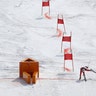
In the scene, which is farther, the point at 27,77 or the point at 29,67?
the point at 29,67

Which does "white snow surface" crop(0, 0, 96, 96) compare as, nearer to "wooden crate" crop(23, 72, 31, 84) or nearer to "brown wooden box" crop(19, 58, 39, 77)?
"wooden crate" crop(23, 72, 31, 84)

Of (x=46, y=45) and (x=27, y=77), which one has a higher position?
(x=46, y=45)

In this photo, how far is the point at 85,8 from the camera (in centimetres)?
1833

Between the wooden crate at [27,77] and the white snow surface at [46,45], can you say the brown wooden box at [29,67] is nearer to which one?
the wooden crate at [27,77]

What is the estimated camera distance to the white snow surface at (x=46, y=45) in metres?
10.3

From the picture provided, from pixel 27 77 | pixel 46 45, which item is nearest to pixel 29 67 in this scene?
pixel 27 77

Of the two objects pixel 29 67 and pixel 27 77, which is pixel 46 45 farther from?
pixel 27 77

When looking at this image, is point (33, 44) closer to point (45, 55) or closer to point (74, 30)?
point (45, 55)

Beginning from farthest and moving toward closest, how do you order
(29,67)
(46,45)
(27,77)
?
(46,45)
(29,67)
(27,77)

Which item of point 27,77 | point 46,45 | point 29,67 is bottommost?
point 27,77

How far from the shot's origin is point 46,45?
13.7m

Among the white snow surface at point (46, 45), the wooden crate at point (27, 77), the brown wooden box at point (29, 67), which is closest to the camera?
the white snow surface at point (46, 45)

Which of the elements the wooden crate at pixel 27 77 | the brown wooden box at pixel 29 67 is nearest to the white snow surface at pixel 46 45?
the wooden crate at pixel 27 77

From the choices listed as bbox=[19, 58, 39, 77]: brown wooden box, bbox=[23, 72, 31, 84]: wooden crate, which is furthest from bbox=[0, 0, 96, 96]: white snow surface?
bbox=[19, 58, 39, 77]: brown wooden box
